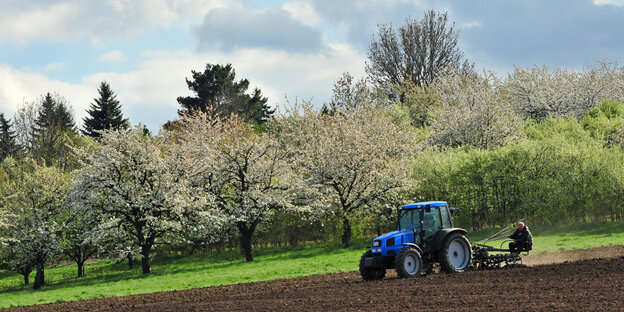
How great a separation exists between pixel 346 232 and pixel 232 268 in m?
8.02

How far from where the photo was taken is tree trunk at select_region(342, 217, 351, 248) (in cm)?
3544

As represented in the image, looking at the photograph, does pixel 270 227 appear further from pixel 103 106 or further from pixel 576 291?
pixel 103 106

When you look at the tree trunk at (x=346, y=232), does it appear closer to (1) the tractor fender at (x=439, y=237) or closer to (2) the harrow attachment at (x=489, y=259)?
(2) the harrow attachment at (x=489, y=259)

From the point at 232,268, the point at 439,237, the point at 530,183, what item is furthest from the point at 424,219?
the point at 530,183

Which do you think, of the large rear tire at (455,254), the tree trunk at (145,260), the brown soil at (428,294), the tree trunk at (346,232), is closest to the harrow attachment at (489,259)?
the large rear tire at (455,254)

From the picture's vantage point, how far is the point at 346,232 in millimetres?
35688

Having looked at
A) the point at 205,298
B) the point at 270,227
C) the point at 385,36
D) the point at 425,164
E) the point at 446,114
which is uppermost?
the point at 385,36

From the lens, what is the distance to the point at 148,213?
3275 centimetres

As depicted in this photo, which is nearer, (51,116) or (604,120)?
(604,120)

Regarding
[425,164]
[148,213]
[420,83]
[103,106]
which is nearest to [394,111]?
[420,83]

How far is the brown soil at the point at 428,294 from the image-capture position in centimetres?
1303

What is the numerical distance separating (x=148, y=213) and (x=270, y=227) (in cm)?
913

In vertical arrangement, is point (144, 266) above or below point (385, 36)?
below

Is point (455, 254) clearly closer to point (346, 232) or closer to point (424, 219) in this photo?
point (424, 219)
